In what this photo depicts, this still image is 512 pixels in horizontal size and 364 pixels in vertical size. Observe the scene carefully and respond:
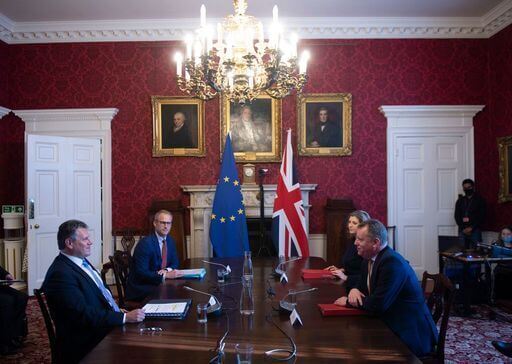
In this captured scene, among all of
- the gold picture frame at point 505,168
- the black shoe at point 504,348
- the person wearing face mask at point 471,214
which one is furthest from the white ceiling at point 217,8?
the black shoe at point 504,348

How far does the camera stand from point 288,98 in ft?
22.1

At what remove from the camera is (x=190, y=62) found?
372 cm

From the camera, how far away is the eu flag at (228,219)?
5793 mm

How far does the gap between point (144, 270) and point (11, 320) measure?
59.2 inches

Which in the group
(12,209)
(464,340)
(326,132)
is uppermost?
(326,132)

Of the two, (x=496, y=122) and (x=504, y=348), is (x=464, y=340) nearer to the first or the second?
(x=504, y=348)

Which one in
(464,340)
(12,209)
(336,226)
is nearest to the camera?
(464,340)

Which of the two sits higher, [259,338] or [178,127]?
[178,127]

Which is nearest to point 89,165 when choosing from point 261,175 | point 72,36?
point 72,36

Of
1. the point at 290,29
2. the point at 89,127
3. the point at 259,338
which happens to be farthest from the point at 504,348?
the point at 89,127

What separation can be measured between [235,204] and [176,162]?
1.42 m

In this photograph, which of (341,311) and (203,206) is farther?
(203,206)

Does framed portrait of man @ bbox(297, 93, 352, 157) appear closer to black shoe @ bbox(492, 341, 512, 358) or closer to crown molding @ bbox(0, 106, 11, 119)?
crown molding @ bbox(0, 106, 11, 119)

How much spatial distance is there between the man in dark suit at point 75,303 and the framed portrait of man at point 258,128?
4.20m
